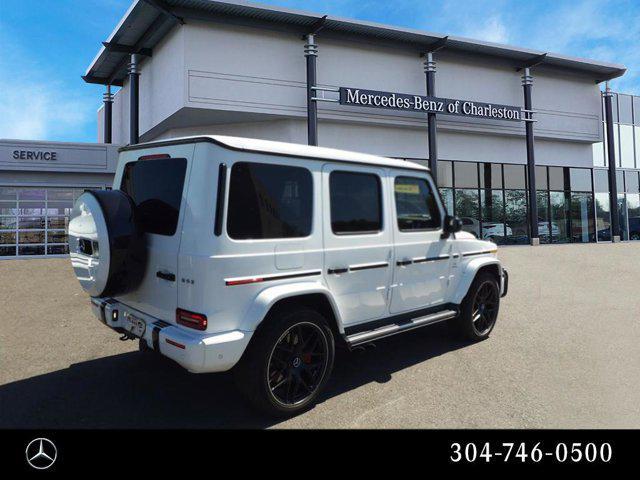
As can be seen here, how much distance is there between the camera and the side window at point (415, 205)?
4191mm

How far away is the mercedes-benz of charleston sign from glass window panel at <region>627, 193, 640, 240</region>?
498 inches

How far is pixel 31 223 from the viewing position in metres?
15.9

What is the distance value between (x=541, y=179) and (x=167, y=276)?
2111 cm

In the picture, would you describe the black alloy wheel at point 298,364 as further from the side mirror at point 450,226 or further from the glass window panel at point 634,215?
the glass window panel at point 634,215

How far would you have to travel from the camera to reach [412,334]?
5484 mm

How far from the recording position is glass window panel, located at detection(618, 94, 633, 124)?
84.1 ft

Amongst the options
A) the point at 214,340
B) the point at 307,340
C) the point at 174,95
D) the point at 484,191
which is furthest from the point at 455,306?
the point at 484,191

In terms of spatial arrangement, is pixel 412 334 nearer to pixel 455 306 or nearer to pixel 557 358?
pixel 455 306

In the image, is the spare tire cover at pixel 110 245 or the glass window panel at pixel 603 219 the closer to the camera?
the spare tire cover at pixel 110 245

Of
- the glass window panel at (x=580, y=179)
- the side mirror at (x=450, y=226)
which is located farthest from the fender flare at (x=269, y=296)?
the glass window panel at (x=580, y=179)

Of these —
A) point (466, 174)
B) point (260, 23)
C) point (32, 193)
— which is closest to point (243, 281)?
point (260, 23)

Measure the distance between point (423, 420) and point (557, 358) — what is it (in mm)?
2249

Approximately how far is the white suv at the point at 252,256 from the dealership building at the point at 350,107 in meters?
11.4

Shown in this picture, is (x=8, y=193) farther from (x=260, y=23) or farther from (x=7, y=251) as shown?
(x=260, y=23)
